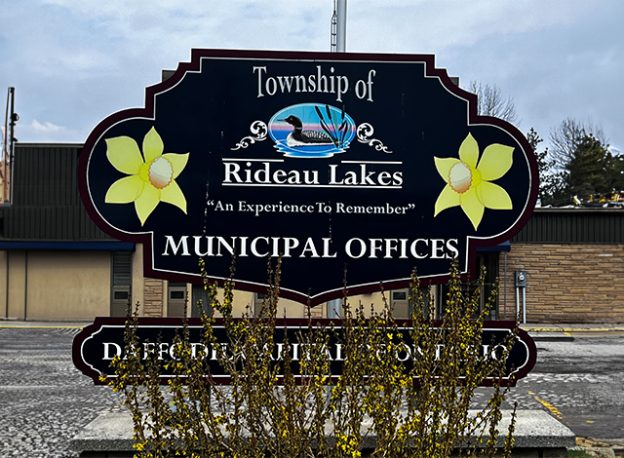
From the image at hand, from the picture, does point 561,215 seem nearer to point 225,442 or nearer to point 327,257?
point 327,257

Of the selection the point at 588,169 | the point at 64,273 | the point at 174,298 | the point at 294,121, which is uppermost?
the point at 588,169

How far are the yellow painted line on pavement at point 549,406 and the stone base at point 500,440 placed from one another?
3258mm

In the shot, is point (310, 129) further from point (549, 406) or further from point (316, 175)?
point (549, 406)

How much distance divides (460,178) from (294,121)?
5.70ft

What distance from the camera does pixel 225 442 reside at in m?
4.99

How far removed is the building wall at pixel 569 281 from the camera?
78.1 ft

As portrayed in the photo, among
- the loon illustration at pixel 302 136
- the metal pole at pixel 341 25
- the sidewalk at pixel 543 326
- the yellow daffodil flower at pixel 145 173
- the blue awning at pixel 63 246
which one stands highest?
the metal pole at pixel 341 25

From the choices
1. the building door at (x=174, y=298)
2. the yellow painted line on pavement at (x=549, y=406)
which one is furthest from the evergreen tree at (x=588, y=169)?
the yellow painted line on pavement at (x=549, y=406)

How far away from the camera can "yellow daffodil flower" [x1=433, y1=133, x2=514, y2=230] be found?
6887 millimetres

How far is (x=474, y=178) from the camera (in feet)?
22.7

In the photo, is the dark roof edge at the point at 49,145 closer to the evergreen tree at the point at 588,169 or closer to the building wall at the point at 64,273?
the building wall at the point at 64,273

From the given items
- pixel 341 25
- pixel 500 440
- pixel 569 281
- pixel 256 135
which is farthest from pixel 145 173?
pixel 569 281

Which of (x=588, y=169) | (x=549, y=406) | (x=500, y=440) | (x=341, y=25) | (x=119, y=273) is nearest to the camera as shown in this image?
(x=500, y=440)

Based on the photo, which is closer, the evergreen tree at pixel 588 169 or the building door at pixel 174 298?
the building door at pixel 174 298
